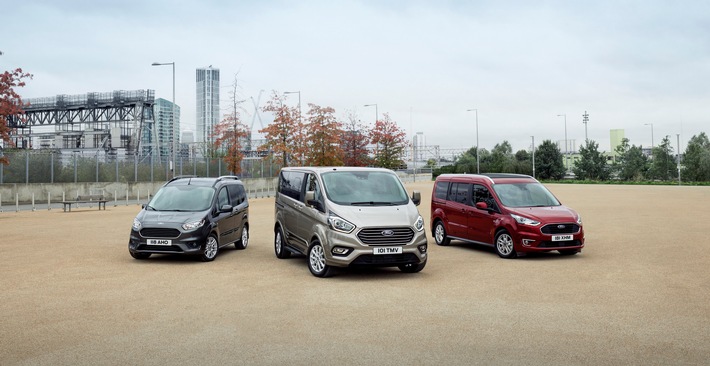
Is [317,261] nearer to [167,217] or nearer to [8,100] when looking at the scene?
[167,217]

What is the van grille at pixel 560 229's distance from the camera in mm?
12898

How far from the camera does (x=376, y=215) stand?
10.6 meters

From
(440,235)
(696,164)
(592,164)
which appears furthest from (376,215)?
(592,164)

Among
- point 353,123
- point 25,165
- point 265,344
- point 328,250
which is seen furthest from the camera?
point 353,123

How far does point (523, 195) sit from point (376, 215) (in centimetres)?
519

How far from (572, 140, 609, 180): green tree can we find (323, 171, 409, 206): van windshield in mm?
72178

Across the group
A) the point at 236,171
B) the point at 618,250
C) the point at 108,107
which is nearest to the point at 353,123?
the point at 236,171

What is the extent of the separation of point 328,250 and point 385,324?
3270mm

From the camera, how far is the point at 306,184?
39.7 feet

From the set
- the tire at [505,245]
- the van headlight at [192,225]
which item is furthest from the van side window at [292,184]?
the tire at [505,245]

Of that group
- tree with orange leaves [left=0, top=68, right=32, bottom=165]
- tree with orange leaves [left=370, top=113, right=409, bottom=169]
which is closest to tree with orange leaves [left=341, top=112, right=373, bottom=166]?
tree with orange leaves [left=370, top=113, right=409, bottom=169]

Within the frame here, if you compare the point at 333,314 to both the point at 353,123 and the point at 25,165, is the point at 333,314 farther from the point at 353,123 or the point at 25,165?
the point at 353,123

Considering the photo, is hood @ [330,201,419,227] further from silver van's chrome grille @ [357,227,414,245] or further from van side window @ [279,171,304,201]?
van side window @ [279,171,304,201]

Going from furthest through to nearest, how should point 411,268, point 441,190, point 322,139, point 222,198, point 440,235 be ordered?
point 322,139 → point 441,190 → point 440,235 → point 222,198 → point 411,268
